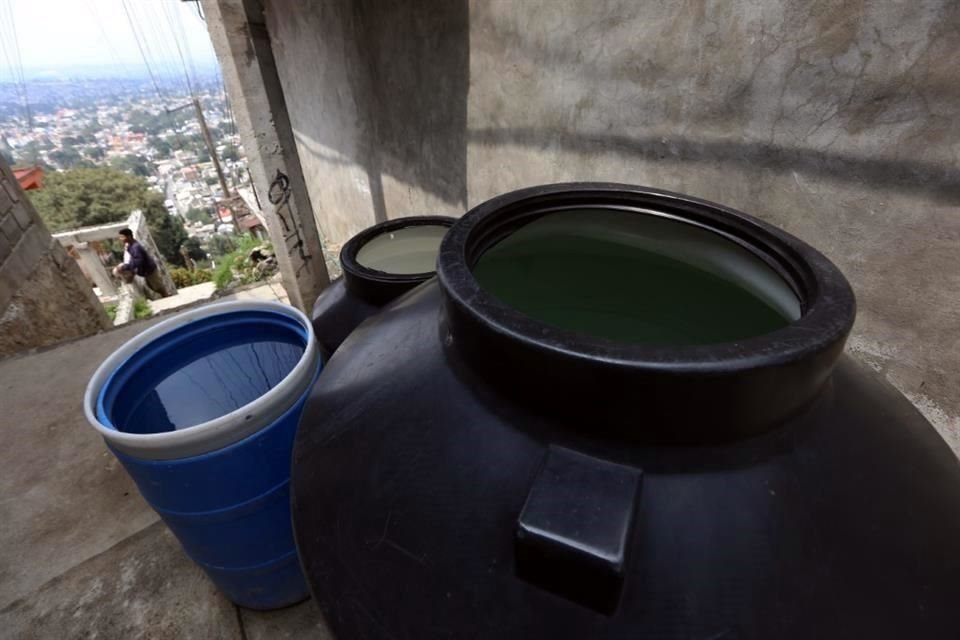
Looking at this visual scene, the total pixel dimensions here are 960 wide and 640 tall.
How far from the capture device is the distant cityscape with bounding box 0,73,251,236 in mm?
44531

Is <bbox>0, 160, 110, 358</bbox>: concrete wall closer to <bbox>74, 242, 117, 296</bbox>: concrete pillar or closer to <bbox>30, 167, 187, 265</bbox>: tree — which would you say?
<bbox>74, 242, 117, 296</bbox>: concrete pillar

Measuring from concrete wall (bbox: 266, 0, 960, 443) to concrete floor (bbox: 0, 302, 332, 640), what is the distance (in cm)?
216

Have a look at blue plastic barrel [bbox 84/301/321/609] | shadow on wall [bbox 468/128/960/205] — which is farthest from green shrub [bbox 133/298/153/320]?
shadow on wall [bbox 468/128/960/205]

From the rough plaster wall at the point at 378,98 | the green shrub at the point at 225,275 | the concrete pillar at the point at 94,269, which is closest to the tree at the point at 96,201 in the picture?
the concrete pillar at the point at 94,269


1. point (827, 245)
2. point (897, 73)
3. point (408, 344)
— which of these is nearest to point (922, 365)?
point (827, 245)

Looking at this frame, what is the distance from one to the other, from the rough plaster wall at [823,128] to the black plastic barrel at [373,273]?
Answer: 2.99 feet

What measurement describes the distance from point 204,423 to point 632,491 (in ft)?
3.56

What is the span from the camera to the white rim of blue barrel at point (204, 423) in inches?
42.3

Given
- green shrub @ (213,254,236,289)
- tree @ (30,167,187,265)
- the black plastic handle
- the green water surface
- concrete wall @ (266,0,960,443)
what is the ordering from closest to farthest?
the black plastic handle, the green water surface, concrete wall @ (266,0,960,443), green shrub @ (213,254,236,289), tree @ (30,167,187,265)

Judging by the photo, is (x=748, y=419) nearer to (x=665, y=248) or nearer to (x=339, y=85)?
(x=665, y=248)

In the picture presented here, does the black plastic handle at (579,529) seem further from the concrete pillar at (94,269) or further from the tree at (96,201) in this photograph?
the tree at (96,201)

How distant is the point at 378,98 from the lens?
333 cm

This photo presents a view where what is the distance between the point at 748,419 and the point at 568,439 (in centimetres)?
24

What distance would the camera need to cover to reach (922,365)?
1.20 meters
